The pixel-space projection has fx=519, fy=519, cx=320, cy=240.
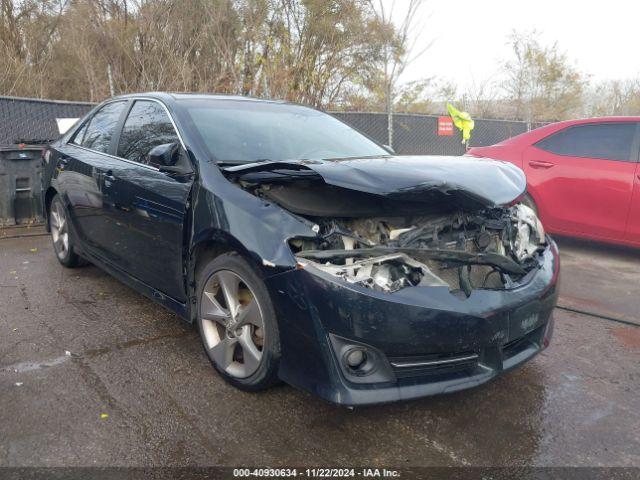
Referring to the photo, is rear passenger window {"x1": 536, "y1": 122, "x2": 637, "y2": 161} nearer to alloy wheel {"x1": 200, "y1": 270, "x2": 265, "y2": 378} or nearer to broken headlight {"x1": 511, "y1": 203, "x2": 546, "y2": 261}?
broken headlight {"x1": 511, "y1": 203, "x2": 546, "y2": 261}

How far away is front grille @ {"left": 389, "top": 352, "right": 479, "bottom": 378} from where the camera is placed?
2176 mm

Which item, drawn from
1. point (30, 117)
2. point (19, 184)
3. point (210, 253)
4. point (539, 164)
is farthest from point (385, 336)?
point (30, 117)

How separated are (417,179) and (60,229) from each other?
147 inches

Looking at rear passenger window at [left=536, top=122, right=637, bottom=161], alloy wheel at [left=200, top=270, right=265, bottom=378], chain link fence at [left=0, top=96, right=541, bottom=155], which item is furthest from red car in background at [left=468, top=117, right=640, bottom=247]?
alloy wheel at [left=200, top=270, right=265, bottom=378]

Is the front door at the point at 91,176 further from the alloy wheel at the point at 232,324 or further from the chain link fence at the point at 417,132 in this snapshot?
the chain link fence at the point at 417,132

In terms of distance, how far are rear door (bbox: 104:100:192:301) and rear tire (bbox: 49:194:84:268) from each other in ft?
3.83

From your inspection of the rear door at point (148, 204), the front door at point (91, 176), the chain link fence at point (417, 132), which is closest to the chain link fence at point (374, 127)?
the chain link fence at point (417, 132)

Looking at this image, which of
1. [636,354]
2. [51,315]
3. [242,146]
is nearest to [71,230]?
[51,315]

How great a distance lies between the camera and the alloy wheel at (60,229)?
183 inches

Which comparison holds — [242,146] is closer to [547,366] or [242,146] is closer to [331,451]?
[331,451]

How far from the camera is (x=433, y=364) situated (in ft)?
7.25

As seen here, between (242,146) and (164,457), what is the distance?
5.74 feet

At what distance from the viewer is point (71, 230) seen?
4.45 m

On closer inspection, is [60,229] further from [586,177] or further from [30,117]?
[586,177]
